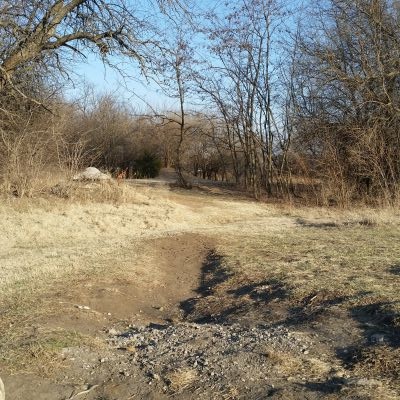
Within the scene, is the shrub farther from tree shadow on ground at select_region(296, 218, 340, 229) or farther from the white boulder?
tree shadow on ground at select_region(296, 218, 340, 229)

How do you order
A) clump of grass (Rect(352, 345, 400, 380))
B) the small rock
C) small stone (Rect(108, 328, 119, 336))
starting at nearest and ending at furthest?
clump of grass (Rect(352, 345, 400, 380))
the small rock
small stone (Rect(108, 328, 119, 336))

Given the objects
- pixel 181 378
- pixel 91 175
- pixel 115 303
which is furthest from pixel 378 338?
pixel 91 175

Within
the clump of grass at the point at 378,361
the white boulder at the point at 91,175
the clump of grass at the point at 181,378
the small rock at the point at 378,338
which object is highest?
the white boulder at the point at 91,175

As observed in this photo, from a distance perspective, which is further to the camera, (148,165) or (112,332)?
(148,165)

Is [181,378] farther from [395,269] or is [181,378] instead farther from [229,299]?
[395,269]

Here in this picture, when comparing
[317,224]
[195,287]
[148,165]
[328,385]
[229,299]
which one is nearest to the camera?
[328,385]

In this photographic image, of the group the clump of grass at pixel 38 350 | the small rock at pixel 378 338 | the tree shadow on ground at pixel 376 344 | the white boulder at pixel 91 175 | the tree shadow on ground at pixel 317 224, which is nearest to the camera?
the tree shadow on ground at pixel 376 344

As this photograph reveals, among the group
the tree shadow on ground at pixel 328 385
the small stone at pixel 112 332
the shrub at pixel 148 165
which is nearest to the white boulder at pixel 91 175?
the small stone at pixel 112 332

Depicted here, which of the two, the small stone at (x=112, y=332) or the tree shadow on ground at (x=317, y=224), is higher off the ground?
the tree shadow on ground at (x=317, y=224)

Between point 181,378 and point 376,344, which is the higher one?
point 376,344

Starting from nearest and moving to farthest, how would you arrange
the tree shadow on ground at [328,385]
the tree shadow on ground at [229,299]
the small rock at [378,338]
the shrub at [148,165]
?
the tree shadow on ground at [328,385]
the small rock at [378,338]
the tree shadow on ground at [229,299]
the shrub at [148,165]

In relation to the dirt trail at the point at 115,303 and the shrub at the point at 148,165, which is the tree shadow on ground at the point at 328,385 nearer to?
the dirt trail at the point at 115,303

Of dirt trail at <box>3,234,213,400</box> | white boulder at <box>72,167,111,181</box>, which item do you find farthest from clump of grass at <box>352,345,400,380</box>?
white boulder at <box>72,167,111,181</box>

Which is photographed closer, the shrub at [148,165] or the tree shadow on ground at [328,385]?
the tree shadow on ground at [328,385]
